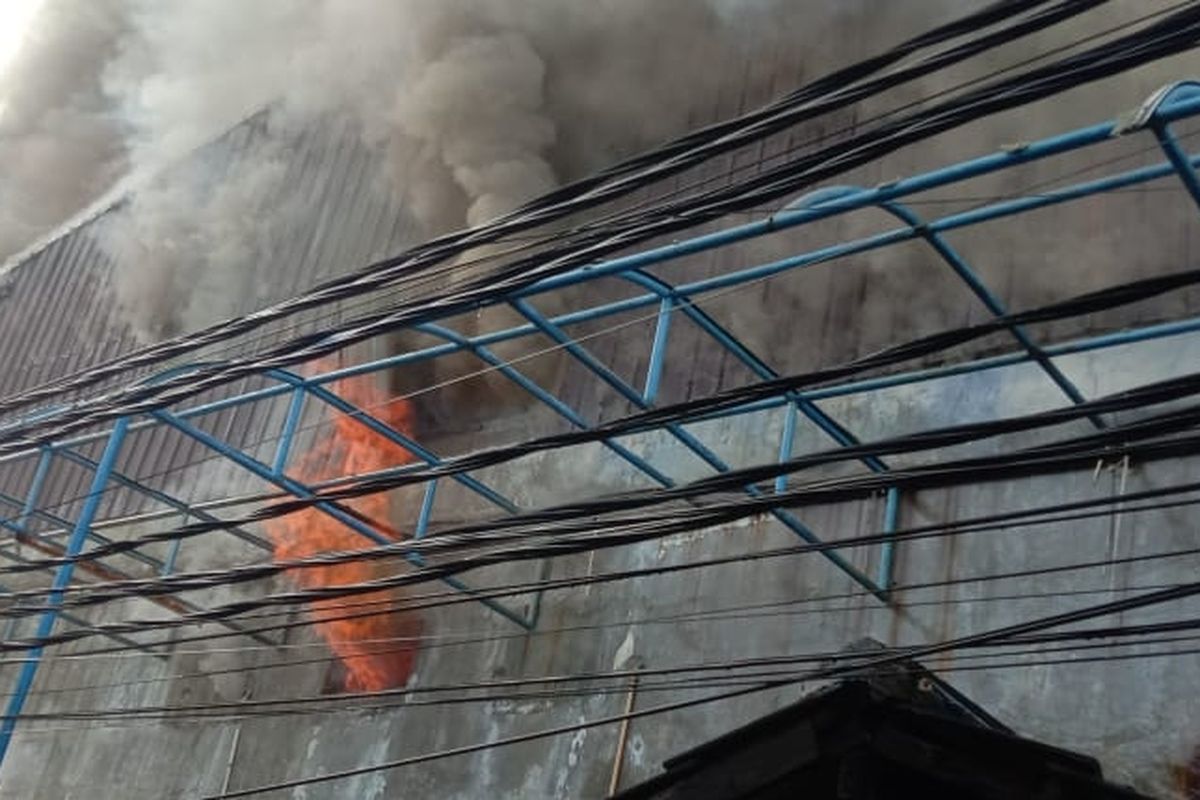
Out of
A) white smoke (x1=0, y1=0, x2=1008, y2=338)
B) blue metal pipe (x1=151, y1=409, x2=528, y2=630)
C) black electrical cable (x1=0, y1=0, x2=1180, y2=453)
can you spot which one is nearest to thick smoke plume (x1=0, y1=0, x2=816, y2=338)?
white smoke (x1=0, y1=0, x2=1008, y2=338)

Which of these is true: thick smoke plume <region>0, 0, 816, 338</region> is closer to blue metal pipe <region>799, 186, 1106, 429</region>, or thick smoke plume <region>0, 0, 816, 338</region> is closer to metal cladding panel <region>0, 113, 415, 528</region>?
metal cladding panel <region>0, 113, 415, 528</region>

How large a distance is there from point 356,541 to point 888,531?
5.16 m

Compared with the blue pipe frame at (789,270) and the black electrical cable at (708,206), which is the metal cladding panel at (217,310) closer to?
the blue pipe frame at (789,270)

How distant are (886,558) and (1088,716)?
160 cm

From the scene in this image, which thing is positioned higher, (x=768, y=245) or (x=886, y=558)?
(x=768, y=245)

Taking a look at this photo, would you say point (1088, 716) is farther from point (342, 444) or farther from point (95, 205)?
point (95, 205)

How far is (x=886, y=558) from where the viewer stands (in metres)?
8.36

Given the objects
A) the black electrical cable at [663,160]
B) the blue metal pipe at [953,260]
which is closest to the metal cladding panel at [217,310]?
the black electrical cable at [663,160]

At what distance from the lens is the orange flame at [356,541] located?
35.4 feet

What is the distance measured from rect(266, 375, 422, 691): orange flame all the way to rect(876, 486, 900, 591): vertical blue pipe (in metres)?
3.61

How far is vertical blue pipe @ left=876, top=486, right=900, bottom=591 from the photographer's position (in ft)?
27.1

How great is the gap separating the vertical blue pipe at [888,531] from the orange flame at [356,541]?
3.61 meters

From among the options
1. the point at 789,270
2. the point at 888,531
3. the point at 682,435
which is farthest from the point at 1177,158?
the point at 888,531

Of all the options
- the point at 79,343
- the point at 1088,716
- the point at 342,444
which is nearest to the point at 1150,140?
the point at 1088,716
